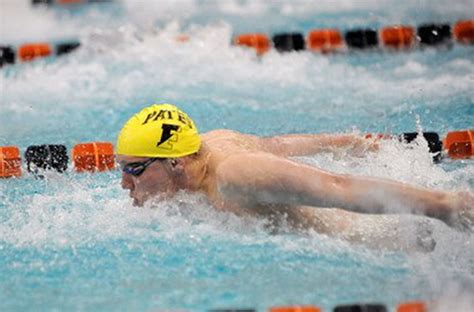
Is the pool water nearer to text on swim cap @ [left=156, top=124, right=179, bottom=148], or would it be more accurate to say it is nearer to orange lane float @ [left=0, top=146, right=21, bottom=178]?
orange lane float @ [left=0, top=146, right=21, bottom=178]

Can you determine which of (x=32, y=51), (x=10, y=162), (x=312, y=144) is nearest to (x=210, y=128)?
(x=10, y=162)

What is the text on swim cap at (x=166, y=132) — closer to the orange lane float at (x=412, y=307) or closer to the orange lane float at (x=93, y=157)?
the orange lane float at (x=412, y=307)

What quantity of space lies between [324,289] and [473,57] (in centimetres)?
406

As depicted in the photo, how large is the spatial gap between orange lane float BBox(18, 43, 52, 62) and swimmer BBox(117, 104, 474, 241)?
3.81 m

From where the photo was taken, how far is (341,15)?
846 centimetres

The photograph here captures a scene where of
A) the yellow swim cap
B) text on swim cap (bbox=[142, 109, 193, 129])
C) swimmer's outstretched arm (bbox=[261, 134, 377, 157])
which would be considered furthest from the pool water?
text on swim cap (bbox=[142, 109, 193, 129])

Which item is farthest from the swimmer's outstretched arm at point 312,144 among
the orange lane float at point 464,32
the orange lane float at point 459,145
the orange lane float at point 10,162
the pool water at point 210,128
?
the orange lane float at point 464,32

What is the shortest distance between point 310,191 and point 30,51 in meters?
4.75

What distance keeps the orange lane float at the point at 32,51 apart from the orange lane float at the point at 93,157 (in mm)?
2388

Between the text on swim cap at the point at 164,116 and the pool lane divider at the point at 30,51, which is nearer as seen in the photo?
the text on swim cap at the point at 164,116

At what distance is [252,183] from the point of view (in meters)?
3.37

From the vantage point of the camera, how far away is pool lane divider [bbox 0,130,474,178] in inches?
205

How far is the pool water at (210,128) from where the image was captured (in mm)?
3459

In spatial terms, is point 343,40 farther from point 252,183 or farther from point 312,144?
point 252,183
